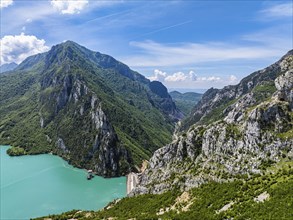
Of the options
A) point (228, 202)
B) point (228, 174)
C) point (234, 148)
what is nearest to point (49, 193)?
point (234, 148)

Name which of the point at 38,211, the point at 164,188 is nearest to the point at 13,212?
the point at 38,211

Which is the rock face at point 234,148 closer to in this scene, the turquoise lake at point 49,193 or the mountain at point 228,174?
the mountain at point 228,174

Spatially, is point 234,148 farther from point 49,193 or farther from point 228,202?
point 49,193

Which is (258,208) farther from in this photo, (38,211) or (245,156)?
(38,211)

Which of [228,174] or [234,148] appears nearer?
[228,174]

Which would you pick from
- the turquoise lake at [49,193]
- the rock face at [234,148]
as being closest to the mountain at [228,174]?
the rock face at [234,148]

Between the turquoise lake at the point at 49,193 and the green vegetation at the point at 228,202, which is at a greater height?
the green vegetation at the point at 228,202
